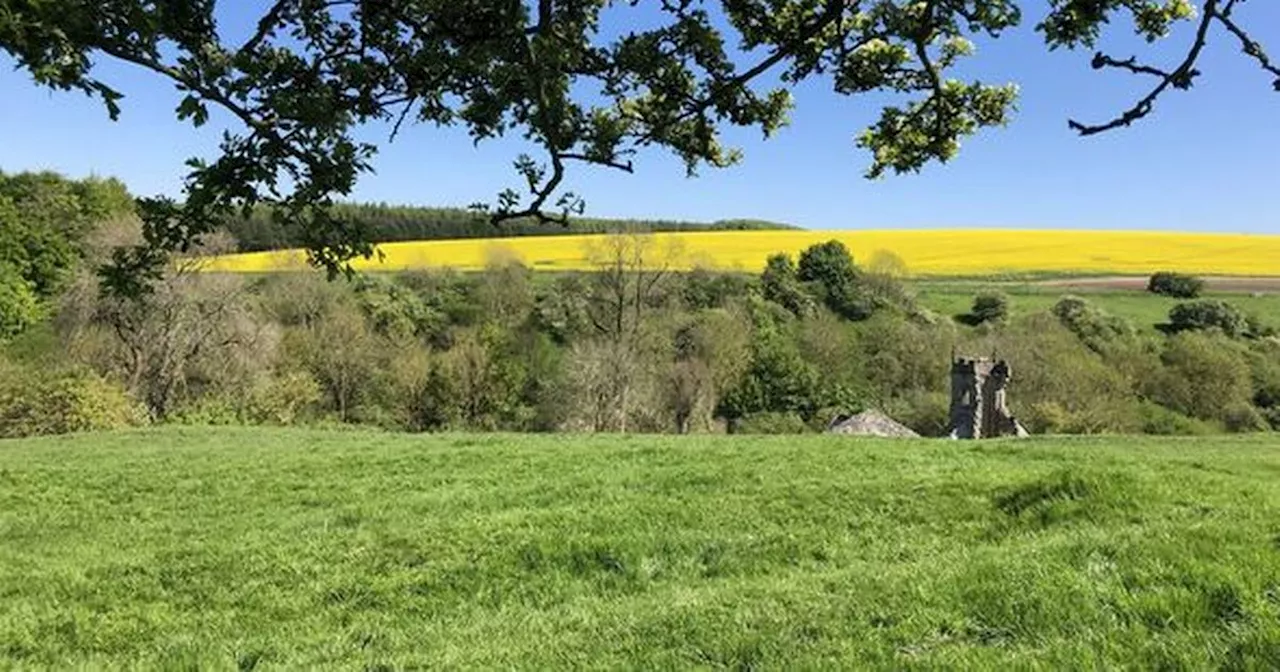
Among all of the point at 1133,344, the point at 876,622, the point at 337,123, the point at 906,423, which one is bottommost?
the point at 906,423

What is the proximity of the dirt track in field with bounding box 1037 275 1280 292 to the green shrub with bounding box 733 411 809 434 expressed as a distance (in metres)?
21.2

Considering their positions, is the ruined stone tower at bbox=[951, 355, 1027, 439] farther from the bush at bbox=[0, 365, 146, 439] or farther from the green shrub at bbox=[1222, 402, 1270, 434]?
the bush at bbox=[0, 365, 146, 439]

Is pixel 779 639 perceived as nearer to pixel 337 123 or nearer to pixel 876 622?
pixel 876 622

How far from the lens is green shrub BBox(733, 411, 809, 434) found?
5219 cm

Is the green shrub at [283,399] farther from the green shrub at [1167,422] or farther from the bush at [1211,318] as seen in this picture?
the bush at [1211,318]

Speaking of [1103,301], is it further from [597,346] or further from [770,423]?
[597,346]

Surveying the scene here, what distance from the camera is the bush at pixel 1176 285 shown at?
61041 mm

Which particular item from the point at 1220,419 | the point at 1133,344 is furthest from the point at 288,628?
the point at 1133,344

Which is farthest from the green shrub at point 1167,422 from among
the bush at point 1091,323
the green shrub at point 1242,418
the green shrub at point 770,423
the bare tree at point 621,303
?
the bare tree at point 621,303

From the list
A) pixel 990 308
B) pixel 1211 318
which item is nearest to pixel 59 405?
pixel 990 308

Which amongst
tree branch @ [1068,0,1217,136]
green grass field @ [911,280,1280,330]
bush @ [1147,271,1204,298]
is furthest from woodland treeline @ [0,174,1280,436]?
tree branch @ [1068,0,1217,136]

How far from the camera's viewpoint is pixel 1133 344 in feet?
183

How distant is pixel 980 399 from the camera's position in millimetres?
41375

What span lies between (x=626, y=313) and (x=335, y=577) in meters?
43.6
